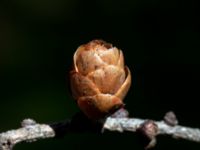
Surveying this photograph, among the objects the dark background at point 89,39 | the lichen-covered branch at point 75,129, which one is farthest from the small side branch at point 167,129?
the dark background at point 89,39

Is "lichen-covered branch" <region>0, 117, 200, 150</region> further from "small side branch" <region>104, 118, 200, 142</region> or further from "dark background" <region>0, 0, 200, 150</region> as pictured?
"dark background" <region>0, 0, 200, 150</region>

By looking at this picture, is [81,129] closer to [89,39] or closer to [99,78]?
[99,78]

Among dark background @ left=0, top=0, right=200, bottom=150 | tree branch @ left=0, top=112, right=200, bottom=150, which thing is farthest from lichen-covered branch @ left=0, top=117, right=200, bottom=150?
dark background @ left=0, top=0, right=200, bottom=150

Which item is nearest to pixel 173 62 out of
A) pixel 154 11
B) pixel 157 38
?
pixel 157 38

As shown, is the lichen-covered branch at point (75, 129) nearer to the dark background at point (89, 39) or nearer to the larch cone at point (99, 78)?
the larch cone at point (99, 78)

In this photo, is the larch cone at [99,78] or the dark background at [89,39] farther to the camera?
the dark background at [89,39]

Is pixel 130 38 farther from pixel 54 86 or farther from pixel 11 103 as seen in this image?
pixel 11 103
